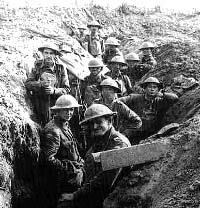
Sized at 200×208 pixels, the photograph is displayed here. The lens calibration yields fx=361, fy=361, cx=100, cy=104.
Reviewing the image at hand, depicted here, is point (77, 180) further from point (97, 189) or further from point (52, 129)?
point (97, 189)

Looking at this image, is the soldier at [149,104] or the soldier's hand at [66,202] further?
the soldier at [149,104]

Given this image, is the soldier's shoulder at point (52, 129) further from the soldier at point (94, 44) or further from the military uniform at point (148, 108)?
the soldier at point (94, 44)

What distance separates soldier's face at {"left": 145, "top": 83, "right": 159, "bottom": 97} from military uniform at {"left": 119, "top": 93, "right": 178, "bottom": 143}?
0.11 m

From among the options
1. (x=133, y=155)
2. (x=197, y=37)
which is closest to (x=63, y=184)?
(x=133, y=155)

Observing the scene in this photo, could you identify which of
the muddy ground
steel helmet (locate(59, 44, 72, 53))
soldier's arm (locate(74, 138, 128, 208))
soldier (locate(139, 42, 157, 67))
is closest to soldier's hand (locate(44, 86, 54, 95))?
the muddy ground

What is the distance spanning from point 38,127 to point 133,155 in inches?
96.7

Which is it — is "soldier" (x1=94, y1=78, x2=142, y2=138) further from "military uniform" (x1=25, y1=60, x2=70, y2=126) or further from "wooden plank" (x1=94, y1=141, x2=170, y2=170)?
"wooden plank" (x1=94, y1=141, x2=170, y2=170)

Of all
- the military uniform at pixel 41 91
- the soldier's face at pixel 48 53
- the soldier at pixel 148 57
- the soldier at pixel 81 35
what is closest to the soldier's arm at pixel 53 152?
the military uniform at pixel 41 91

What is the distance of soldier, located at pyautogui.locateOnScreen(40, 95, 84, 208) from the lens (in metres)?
5.69

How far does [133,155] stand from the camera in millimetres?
4547

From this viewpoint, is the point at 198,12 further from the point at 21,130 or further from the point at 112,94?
the point at 21,130

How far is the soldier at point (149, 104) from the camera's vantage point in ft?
24.4

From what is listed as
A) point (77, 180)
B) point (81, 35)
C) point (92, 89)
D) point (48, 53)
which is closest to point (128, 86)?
point (92, 89)

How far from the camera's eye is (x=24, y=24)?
1116cm
